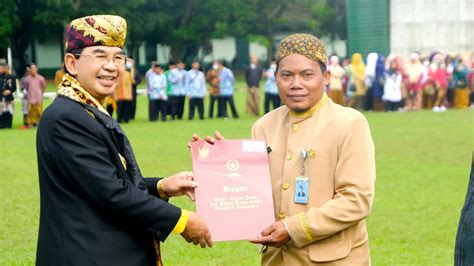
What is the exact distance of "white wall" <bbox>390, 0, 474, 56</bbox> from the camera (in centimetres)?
3117

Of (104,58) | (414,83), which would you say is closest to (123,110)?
(414,83)

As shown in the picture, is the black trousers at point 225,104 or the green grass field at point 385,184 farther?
the black trousers at point 225,104

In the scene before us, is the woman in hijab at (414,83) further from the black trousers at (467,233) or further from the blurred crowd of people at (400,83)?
the black trousers at (467,233)

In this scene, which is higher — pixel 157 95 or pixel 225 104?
pixel 157 95

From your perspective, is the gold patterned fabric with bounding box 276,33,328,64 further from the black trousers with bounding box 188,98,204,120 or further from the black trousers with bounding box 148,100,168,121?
the black trousers with bounding box 188,98,204,120

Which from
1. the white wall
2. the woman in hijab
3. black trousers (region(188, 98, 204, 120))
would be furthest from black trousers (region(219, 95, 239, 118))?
the white wall

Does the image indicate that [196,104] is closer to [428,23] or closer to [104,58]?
[428,23]

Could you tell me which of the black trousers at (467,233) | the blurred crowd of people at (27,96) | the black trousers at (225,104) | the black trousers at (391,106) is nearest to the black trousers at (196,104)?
the black trousers at (225,104)

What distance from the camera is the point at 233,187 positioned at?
4.44m

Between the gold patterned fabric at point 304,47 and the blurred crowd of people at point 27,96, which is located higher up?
the gold patterned fabric at point 304,47

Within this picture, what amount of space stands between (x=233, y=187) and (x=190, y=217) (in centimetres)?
33

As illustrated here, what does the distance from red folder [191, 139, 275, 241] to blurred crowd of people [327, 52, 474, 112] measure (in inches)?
896

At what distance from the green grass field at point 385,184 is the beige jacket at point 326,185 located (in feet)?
13.1

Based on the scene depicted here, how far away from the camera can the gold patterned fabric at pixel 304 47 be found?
14.5 feet
